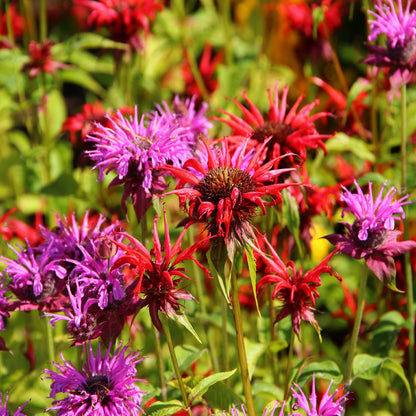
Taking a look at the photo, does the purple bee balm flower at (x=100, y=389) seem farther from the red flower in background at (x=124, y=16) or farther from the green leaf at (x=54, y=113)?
the green leaf at (x=54, y=113)

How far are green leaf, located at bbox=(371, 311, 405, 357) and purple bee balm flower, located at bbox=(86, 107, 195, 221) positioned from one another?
589 millimetres

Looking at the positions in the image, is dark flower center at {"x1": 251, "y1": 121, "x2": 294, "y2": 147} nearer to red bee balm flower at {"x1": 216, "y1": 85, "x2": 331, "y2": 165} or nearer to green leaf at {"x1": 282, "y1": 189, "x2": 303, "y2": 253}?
red bee balm flower at {"x1": 216, "y1": 85, "x2": 331, "y2": 165}

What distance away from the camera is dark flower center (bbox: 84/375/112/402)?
0.89 metres

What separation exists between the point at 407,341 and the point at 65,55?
1209 millimetres

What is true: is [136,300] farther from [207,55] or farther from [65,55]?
[207,55]

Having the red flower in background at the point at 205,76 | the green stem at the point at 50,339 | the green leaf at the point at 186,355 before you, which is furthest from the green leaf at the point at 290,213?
the red flower in background at the point at 205,76

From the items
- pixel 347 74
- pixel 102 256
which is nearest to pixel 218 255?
pixel 102 256

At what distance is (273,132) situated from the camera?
1138mm

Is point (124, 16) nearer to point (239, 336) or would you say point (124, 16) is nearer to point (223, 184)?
point (223, 184)


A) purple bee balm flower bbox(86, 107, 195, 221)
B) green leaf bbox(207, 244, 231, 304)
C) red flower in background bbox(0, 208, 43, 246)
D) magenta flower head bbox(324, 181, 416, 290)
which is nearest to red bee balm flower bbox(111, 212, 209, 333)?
green leaf bbox(207, 244, 231, 304)

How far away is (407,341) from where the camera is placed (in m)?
1.37

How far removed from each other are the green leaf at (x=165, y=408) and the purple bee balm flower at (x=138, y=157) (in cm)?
30

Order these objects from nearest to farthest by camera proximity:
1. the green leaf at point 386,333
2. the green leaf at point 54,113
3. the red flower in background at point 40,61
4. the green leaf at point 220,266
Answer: the green leaf at point 220,266, the green leaf at point 386,333, the red flower in background at point 40,61, the green leaf at point 54,113

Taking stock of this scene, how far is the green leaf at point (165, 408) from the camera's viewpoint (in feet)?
2.96
